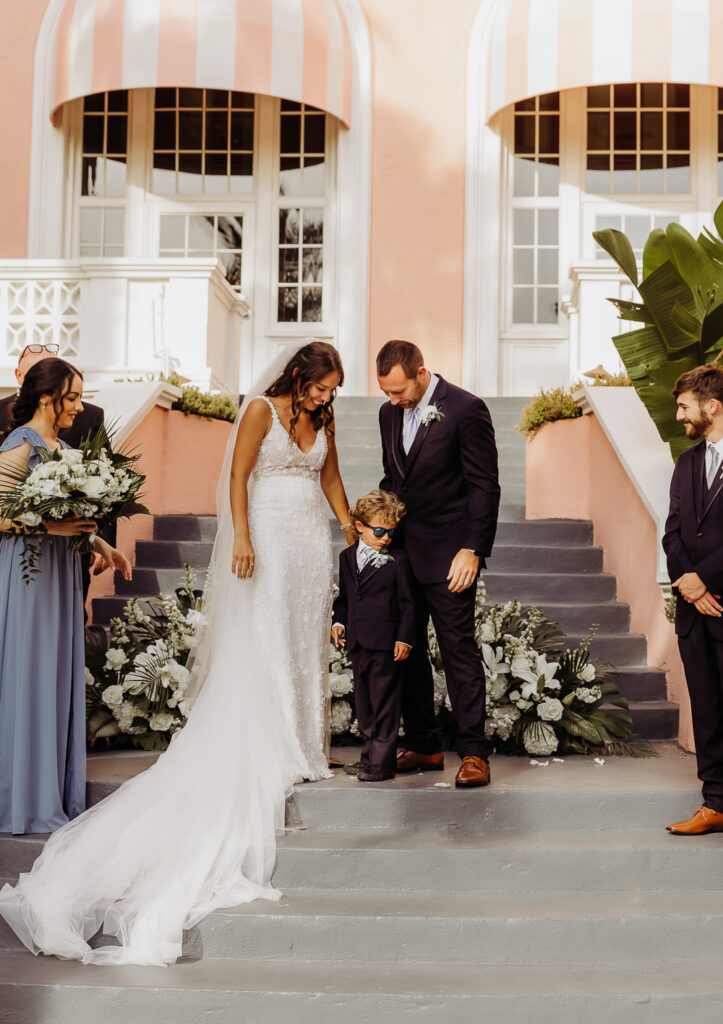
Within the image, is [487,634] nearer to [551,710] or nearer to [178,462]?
[551,710]

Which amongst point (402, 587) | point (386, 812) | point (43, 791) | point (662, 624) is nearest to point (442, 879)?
point (386, 812)

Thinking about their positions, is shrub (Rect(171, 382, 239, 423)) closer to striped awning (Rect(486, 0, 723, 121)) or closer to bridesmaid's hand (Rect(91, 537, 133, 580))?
bridesmaid's hand (Rect(91, 537, 133, 580))

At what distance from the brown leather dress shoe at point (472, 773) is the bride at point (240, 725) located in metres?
0.59

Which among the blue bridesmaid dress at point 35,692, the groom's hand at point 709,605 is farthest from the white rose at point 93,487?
the groom's hand at point 709,605

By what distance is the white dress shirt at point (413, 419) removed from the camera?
503 cm

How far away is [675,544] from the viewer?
15.7ft

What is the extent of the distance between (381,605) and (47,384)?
65.2 inches

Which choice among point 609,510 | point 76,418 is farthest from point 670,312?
point 76,418

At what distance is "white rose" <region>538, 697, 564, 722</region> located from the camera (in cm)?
561

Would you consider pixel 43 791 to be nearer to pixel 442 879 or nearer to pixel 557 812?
pixel 442 879

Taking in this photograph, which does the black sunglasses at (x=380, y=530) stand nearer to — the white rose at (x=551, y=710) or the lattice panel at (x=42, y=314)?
the white rose at (x=551, y=710)

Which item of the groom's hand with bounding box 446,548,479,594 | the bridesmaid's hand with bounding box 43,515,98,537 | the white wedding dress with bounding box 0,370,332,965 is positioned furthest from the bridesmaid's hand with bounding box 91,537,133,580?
the groom's hand with bounding box 446,548,479,594

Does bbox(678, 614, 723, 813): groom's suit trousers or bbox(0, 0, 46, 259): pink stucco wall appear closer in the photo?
bbox(678, 614, 723, 813): groom's suit trousers

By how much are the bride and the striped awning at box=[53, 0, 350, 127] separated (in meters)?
6.95
